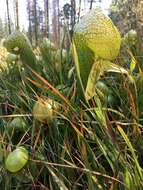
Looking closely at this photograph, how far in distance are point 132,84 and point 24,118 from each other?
0.65ft

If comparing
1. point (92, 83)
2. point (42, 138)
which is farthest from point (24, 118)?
point (92, 83)

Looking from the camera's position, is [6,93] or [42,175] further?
[6,93]

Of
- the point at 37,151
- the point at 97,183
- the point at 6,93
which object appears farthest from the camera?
the point at 6,93

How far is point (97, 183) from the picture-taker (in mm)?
479

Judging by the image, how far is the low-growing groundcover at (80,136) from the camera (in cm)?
50

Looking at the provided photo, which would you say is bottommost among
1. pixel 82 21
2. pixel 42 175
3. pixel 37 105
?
pixel 42 175

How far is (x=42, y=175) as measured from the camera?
0.58 metres

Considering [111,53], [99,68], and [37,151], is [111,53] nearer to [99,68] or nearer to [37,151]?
[99,68]

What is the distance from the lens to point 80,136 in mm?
515

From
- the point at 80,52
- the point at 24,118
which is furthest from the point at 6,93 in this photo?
the point at 80,52

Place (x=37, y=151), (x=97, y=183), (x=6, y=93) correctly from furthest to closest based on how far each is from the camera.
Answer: (x=6, y=93)
(x=37, y=151)
(x=97, y=183)

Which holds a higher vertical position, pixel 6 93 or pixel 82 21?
pixel 82 21

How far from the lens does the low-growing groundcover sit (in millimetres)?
500

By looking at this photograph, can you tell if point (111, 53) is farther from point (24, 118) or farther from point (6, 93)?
point (6, 93)
